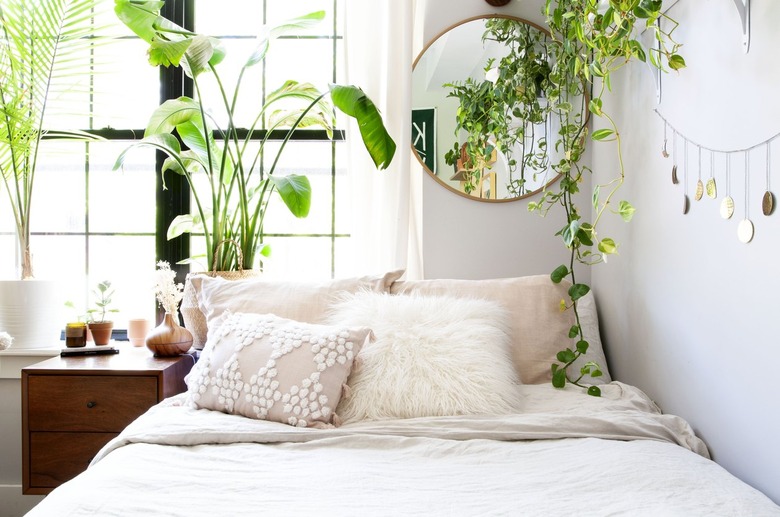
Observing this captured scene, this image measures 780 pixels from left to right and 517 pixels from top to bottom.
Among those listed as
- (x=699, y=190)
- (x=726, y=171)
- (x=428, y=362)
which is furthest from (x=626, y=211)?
(x=428, y=362)

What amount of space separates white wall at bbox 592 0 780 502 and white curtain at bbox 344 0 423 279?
2.74 ft

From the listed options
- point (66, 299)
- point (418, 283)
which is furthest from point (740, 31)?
point (66, 299)

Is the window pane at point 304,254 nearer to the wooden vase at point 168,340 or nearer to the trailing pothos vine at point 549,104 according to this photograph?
the wooden vase at point 168,340

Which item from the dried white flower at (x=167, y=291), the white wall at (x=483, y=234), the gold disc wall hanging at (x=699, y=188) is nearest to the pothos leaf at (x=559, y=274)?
the white wall at (x=483, y=234)

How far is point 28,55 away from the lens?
278cm

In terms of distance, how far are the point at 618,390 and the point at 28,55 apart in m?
2.62

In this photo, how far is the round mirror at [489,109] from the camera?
2686mm

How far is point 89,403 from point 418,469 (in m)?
1.41

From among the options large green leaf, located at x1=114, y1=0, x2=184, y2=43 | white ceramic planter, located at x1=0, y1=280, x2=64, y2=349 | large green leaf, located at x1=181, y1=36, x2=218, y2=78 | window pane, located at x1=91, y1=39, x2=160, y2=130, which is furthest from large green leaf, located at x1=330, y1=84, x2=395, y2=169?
white ceramic planter, located at x1=0, y1=280, x2=64, y2=349

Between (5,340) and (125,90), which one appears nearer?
(5,340)

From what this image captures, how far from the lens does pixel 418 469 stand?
1.44 m

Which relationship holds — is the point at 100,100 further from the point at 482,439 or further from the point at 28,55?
the point at 482,439

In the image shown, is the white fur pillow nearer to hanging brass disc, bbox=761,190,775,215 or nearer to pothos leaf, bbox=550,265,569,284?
pothos leaf, bbox=550,265,569,284

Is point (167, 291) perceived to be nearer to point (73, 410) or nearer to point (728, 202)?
point (73, 410)
